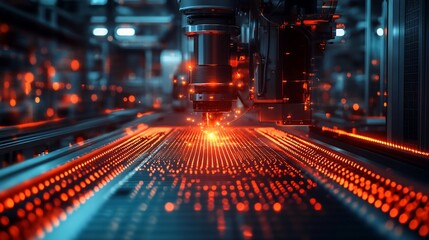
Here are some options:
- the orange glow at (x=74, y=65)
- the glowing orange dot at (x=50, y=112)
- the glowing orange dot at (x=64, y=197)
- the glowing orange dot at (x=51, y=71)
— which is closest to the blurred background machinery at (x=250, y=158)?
the glowing orange dot at (x=64, y=197)

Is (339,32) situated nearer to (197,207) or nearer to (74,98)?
(197,207)

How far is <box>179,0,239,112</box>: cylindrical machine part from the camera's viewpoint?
2.42 m

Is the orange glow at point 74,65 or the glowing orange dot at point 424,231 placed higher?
the orange glow at point 74,65

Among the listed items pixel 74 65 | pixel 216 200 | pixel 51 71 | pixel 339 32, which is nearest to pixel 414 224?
pixel 216 200

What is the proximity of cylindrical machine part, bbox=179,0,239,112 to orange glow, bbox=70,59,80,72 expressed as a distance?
790 cm

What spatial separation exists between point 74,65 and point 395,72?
8012mm

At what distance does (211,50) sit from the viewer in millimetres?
2465

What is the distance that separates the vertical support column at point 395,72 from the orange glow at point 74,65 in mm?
7646

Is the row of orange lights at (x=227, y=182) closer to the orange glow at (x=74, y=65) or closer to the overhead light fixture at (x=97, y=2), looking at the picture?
the overhead light fixture at (x=97, y=2)

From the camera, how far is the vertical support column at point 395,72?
320 centimetres

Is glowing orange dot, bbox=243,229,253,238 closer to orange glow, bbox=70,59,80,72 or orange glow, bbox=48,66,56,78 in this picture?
orange glow, bbox=48,66,56,78

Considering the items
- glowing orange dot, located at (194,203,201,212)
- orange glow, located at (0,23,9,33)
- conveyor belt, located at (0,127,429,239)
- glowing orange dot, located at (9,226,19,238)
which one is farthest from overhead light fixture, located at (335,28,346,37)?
orange glow, located at (0,23,9,33)

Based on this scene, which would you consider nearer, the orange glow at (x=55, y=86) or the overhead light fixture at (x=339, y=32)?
the overhead light fixture at (x=339, y=32)

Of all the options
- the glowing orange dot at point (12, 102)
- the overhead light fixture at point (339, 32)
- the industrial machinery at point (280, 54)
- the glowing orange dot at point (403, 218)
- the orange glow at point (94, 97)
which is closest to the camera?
the glowing orange dot at point (403, 218)
